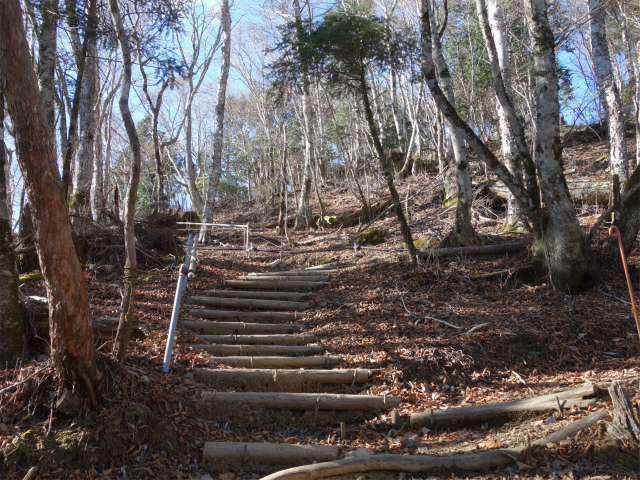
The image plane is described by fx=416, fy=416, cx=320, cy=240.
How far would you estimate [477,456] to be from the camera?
297 centimetres

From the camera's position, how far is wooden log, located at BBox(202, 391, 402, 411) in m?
4.07

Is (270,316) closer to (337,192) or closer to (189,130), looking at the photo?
(189,130)

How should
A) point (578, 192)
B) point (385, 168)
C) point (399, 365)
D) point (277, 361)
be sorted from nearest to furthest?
point (399, 365) → point (277, 361) → point (385, 168) → point (578, 192)

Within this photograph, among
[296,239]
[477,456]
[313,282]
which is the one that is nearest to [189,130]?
[296,239]

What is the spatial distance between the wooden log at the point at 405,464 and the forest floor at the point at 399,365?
0.13 m

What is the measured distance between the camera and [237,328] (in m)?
6.02

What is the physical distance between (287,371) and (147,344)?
1.61 meters

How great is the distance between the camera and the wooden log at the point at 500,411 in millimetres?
3490

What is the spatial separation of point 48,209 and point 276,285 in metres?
5.01

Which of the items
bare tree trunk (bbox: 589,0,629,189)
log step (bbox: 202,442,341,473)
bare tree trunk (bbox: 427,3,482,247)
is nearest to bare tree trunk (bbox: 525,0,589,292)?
bare tree trunk (bbox: 427,3,482,247)

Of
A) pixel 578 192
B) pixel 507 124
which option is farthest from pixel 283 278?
pixel 578 192

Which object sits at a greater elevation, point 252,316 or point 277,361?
point 252,316

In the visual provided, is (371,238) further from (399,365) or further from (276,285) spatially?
(399,365)

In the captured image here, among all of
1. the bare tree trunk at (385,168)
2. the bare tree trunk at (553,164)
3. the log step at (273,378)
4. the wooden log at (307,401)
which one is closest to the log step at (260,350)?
the log step at (273,378)
